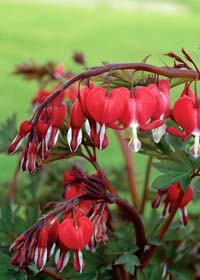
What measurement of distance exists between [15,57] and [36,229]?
A: 21.8 ft

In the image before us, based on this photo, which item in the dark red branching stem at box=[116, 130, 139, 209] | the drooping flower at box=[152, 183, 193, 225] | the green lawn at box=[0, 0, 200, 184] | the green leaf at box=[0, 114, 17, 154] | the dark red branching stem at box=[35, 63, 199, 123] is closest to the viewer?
the dark red branching stem at box=[35, 63, 199, 123]

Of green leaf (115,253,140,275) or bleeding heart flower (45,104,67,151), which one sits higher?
bleeding heart flower (45,104,67,151)

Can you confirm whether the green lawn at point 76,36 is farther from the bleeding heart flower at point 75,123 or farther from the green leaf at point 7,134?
the bleeding heart flower at point 75,123

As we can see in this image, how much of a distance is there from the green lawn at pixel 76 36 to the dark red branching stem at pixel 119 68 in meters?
4.72

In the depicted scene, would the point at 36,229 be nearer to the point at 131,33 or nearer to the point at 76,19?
the point at 131,33

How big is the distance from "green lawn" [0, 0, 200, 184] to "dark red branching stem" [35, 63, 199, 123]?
15.5ft

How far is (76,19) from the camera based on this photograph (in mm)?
10367

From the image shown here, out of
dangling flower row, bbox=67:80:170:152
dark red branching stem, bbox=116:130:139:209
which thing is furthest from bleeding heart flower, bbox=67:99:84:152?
dark red branching stem, bbox=116:130:139:209

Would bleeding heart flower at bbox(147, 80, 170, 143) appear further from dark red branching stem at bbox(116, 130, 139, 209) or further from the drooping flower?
dark red branching stem at bbox(116, 130, 139, 209)

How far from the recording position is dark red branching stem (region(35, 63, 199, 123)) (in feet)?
3.35

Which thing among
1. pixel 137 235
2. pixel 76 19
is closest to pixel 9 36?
pixel 76 19

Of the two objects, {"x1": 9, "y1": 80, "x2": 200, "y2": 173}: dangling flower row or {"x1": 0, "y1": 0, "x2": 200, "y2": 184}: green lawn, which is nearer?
{"x1": 9, "y1": 80, "x2": 200, "y2": 173}: dangling flower row

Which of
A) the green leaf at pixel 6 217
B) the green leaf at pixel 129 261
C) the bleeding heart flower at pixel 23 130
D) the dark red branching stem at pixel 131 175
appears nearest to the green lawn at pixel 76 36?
the dark red branching stem at pixel 131 175

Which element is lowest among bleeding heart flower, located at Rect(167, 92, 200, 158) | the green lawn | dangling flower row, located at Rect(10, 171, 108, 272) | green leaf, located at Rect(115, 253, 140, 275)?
green leaf, located at Rect(115, 253, 140, 275)
